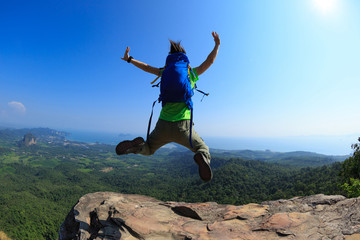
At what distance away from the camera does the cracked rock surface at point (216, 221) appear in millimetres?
3973

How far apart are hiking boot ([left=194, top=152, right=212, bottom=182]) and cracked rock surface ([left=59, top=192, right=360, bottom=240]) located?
7.70ft

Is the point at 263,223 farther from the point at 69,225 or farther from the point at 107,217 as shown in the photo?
the point at 69,225

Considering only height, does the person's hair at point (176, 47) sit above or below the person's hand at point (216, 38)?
below

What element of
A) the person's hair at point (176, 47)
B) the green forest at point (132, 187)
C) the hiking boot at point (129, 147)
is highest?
the person's hair at point (176, 47)

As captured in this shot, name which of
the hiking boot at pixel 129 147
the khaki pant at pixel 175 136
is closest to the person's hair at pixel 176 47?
the khaki pant at pixel 175 136

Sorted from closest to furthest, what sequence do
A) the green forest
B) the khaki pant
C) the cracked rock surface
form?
the khaki pant → the cracked rock surface → the green forest

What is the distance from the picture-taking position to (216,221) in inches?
199

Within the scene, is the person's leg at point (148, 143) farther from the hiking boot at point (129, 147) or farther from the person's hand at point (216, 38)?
the person's hand at point (216, 38)

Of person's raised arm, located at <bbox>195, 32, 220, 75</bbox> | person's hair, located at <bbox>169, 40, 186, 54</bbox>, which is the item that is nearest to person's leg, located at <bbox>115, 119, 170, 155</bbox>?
person's raised arm, located at <bbox>195, 32, 220, 75</bbox>

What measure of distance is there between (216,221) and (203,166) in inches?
124

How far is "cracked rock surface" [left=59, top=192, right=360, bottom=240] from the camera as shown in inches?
156

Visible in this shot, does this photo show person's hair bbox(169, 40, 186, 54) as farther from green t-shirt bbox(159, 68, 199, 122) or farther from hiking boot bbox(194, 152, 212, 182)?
hiking boot bbox(194, 152, 212, 182)

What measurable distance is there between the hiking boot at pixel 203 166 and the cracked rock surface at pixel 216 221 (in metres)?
2.35

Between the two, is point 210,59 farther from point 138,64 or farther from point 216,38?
point 138,64
